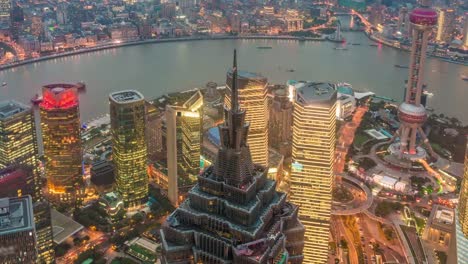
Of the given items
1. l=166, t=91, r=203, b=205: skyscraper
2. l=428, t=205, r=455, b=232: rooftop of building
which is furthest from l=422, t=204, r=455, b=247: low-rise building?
l=166, t=91, r=203, b=205: skyscraper

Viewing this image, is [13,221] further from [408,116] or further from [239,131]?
[408,116]

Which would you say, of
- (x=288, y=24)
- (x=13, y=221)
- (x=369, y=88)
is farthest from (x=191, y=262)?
(x=288, y=24)

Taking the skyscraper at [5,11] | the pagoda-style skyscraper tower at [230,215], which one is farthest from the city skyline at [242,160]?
the skyscraper at [5,11]

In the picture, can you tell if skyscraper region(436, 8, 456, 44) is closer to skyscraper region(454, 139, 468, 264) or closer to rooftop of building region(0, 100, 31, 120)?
rooftop of building region(0, 100, 31, 120)

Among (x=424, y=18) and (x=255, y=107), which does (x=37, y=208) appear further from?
(x=424, y=18)

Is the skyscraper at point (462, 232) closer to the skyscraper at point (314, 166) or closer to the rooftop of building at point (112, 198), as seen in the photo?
the skyscraper at point (314, 166)
